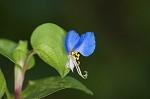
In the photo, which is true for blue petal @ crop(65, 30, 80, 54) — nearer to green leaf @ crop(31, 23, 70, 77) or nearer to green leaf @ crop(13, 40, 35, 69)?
green leaf @ crop(31, 23, 70, 77)

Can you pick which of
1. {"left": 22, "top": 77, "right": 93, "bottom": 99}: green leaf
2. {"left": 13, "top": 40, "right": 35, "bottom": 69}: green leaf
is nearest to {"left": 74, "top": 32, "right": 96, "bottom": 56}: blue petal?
{"left": 22, "top": 77, "right": 93, "bottom": 99}: green leaf

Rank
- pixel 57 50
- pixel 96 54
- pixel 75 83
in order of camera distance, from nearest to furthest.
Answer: pixel 57 50
pixel 75 83
pixel 96 54

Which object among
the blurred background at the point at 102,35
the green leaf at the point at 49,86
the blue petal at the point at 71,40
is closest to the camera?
the blue petal at the point at 71,40

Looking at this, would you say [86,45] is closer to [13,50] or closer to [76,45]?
[76,45]

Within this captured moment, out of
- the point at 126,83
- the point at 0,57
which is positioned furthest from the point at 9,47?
the point at 126,83

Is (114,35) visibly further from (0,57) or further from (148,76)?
(0,57)

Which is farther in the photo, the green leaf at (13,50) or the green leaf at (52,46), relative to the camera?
the green leaf at (13,50)

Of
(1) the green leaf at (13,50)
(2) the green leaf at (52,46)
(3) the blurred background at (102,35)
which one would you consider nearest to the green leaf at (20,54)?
(1) the green leaf at (13,50)

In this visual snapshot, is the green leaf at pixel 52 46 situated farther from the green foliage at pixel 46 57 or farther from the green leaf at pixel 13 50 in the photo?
the green leaf at pixel 13 50
